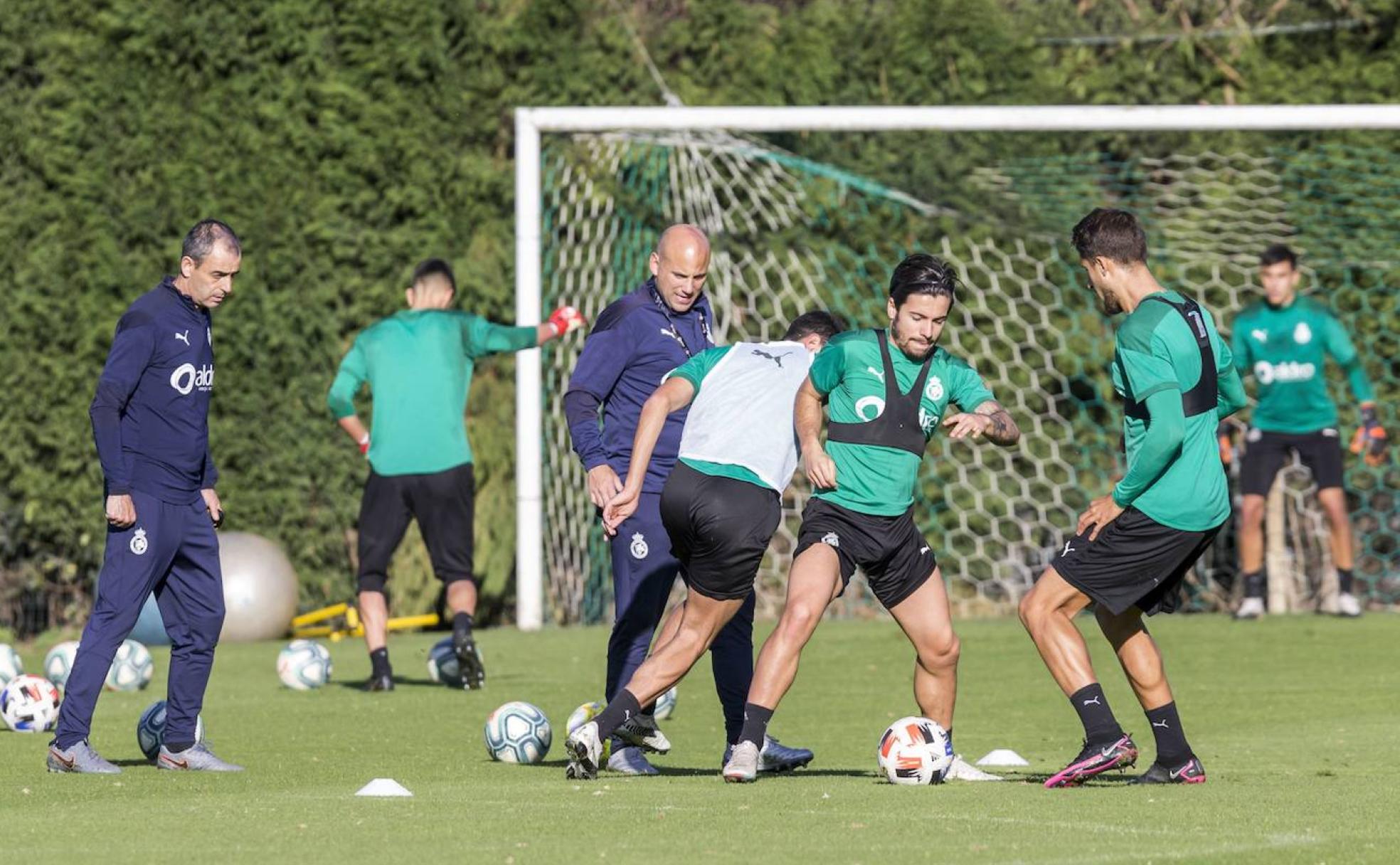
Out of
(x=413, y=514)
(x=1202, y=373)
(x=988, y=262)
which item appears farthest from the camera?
(x=988, y=262)

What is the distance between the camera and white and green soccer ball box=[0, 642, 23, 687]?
33.2ft

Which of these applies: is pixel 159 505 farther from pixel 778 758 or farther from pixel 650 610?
pixel 778 758

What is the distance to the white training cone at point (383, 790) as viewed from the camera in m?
6.77

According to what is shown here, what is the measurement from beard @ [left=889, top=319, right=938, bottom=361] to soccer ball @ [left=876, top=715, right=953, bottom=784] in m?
1.25

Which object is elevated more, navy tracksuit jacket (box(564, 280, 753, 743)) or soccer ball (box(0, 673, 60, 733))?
navy tracksuit jacket (box(564, 280, 753, 743))

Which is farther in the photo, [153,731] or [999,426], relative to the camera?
[153,731]

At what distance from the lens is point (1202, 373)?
22.5 feet

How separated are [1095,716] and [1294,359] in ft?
24.2

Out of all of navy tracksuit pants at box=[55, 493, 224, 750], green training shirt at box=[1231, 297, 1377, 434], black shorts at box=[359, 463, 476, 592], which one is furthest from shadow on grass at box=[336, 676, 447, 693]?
green training shirt at box=[1231, 297, 1377, 434]

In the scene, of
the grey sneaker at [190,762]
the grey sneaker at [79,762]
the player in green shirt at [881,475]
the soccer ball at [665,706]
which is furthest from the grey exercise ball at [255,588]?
the player in green shirt at [881,475]

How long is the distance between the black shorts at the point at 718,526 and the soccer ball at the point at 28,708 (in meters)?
3.52

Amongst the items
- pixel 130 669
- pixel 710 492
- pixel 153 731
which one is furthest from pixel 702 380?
pixel 130 669

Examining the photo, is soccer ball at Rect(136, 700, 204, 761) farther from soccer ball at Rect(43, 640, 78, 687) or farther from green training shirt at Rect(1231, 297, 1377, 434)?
green training shirt at Rect(1231, 297, 1377, 434)

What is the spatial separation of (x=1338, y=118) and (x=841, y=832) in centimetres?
965
